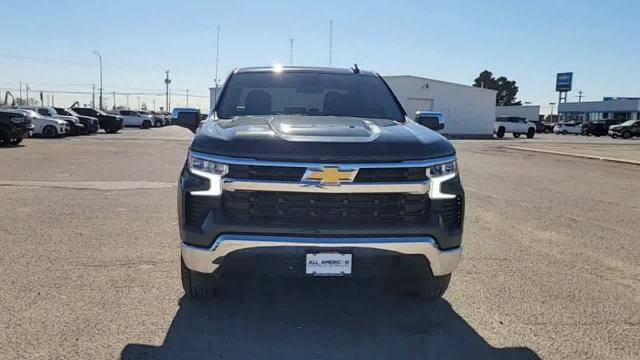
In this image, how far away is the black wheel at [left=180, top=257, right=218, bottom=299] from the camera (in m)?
3.93

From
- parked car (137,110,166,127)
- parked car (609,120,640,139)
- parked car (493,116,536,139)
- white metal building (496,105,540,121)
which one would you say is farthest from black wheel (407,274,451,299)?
white metal building (496,105,540,121)

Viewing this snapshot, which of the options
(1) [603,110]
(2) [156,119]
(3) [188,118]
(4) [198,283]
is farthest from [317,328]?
(1) [603,110]

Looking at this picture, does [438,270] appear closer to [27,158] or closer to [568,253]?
[568,253]

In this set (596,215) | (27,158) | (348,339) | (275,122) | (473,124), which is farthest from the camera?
(473,124)

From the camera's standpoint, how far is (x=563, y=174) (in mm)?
15055

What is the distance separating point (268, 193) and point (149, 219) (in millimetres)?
4475

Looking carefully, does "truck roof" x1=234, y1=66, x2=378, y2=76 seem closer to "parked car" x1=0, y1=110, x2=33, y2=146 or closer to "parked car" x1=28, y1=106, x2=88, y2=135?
"parked car" x1=0, y1=110, x2=33, y2=146

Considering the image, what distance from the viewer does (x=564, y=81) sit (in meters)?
94.8

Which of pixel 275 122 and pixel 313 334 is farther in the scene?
pixel 275 122

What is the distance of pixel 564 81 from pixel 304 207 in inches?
3997

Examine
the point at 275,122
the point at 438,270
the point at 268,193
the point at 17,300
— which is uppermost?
the point at 275,122

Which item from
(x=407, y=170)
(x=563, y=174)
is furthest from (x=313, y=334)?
(x=563, y=174)

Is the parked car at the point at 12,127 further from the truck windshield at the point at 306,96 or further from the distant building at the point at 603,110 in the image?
the distant building at the point at 603,110

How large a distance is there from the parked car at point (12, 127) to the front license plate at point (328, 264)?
20972 mm
